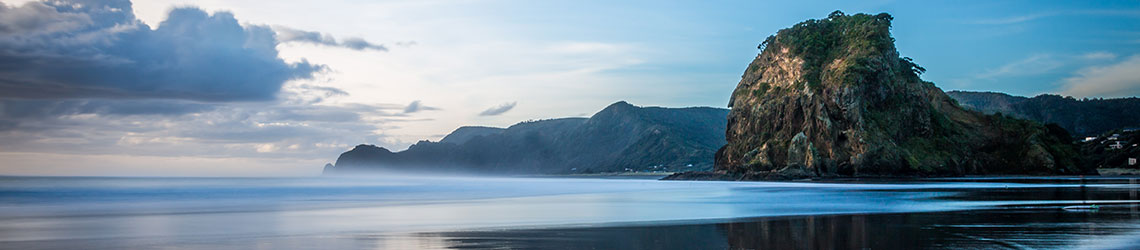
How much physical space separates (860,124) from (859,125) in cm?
19

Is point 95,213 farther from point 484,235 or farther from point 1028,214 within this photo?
point 1028,214

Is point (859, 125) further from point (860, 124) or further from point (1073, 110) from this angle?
point (1073, 110)

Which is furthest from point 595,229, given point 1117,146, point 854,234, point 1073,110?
point 1073,110

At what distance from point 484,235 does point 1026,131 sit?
103 m

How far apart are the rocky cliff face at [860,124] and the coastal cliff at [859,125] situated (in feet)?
0.43

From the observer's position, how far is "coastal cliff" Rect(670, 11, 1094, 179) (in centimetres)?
8694

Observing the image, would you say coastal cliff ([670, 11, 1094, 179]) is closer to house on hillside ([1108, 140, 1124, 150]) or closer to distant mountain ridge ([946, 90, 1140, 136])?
house on hillside ([1108, 140, 1124, 150])

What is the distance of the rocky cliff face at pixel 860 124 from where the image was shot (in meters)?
87.0

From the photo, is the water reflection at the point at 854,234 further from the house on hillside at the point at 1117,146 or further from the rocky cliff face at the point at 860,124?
the house on hillside at the point at 1117,146

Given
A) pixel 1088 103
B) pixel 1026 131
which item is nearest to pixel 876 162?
pixel 1026 131

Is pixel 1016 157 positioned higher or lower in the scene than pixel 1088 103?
lower

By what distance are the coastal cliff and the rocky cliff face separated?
13cm

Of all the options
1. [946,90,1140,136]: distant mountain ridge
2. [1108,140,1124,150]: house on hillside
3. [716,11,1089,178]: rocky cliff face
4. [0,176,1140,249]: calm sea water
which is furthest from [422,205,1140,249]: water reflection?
[946,90,1140,136]: distant mountain ridge

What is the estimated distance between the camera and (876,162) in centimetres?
8419
